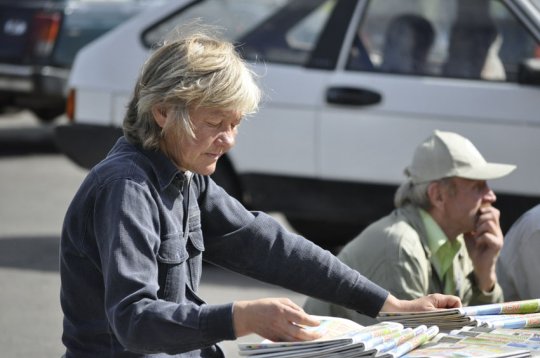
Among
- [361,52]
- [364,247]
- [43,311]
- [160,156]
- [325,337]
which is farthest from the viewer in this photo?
[361,52]

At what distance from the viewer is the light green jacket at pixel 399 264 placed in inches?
155

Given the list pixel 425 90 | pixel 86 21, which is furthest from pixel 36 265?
pixel 86 21

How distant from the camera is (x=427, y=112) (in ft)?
22.4

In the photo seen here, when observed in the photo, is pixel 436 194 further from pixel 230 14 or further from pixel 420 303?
pixel 230 14

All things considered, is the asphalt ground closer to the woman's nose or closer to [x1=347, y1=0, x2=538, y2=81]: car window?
[x1=347, y1=0, x2=538, y2=81]: car window

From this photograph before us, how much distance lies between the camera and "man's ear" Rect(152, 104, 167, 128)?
2734 mm

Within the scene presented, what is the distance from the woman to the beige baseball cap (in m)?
1.44

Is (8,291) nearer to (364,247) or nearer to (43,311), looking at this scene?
(43,311)

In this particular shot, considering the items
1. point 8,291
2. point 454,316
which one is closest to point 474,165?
point 454,316

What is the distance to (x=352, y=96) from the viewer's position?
6926 mm

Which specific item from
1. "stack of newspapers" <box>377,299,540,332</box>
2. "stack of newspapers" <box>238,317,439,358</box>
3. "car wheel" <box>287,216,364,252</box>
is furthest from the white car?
"stack of newspapers" <box>238,317,439,358</box>

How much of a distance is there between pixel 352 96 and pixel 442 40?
60 centimetres

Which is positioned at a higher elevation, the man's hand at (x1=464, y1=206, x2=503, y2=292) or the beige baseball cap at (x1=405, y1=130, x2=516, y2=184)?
the beige baseball cap at (x1=405, y1=130, x2=516, y2=184)

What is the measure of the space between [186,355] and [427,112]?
419 centimetres
